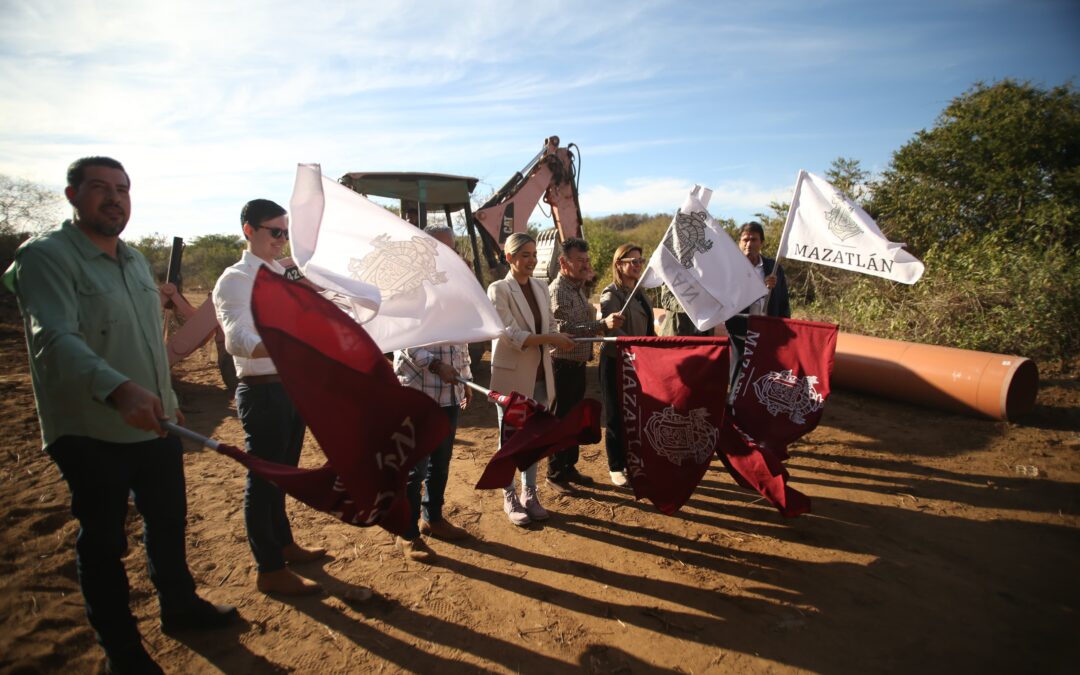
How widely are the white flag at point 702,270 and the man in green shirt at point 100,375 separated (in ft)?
9.75

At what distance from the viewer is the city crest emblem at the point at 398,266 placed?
2.86 metres

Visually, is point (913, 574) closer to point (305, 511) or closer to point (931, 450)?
point (931, 450)

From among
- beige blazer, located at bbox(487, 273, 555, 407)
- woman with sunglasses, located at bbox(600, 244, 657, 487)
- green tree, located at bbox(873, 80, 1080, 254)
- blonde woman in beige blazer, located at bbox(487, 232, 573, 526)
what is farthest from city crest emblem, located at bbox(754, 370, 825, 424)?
green tree, located at bbox(873, 80, 1080, 254)

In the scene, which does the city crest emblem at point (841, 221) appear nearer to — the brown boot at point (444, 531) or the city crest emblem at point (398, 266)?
the city crest emblem at point (398, 266)

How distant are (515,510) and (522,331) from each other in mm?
1342

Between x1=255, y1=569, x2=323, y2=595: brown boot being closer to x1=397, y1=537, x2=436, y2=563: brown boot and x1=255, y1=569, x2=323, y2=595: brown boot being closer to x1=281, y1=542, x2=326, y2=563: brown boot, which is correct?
x1=281, y1=542, x2=326, y2=563: brown boot

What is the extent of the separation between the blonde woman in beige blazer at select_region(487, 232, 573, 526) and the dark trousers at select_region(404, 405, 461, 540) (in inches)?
14.2

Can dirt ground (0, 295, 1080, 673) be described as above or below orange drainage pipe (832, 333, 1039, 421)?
below

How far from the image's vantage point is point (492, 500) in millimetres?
4293

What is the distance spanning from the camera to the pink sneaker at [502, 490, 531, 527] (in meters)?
3.85

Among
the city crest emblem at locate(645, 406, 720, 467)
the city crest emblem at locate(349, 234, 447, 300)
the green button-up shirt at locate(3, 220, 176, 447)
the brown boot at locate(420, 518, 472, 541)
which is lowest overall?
the brown boot at locate(420, 518, 472, 541)

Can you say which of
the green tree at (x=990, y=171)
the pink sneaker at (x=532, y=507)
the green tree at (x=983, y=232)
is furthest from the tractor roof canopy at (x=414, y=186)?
the green tree at (x=990, y=171)

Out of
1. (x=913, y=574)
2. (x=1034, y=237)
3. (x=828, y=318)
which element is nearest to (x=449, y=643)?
(x=913, y=574)

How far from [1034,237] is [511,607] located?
10259mm
